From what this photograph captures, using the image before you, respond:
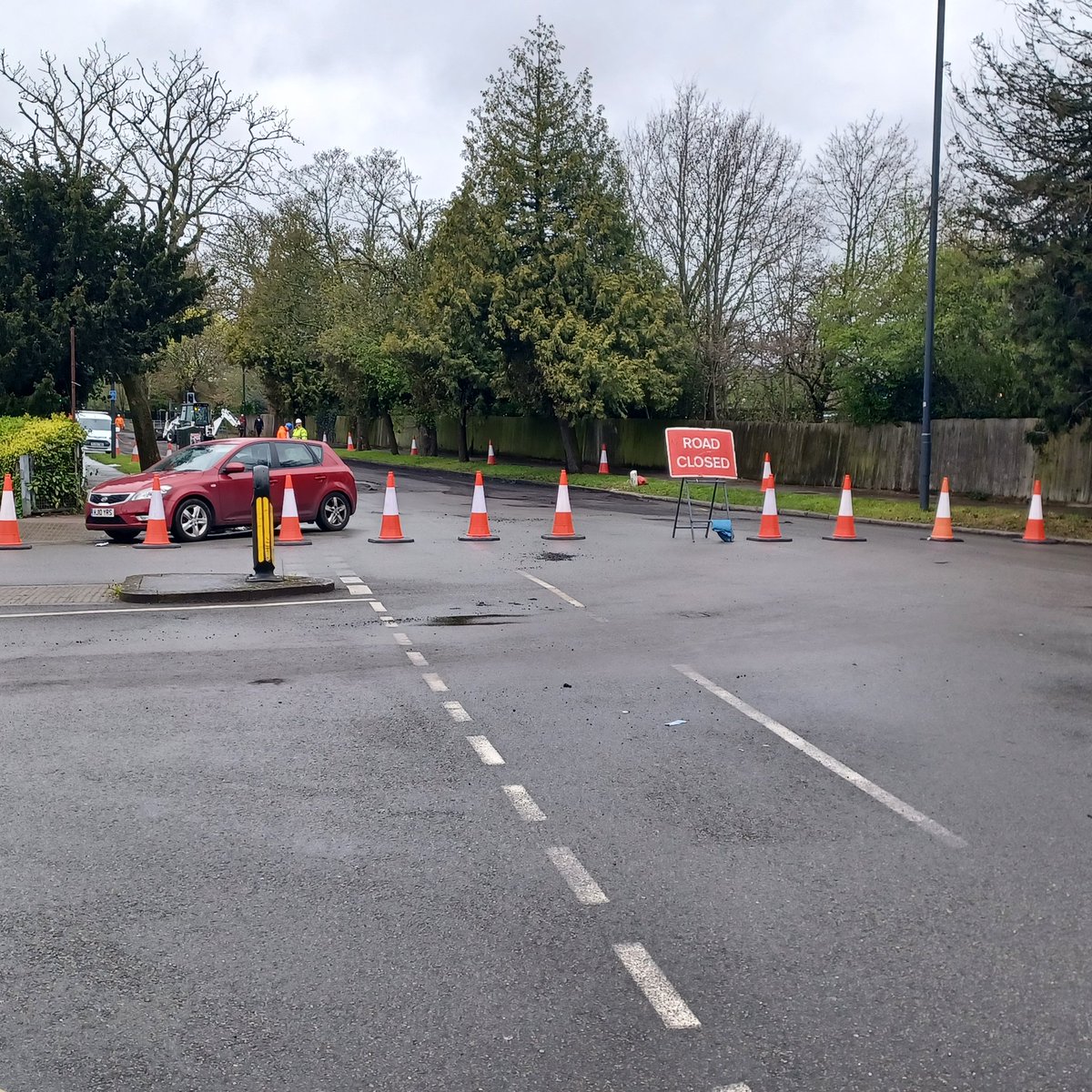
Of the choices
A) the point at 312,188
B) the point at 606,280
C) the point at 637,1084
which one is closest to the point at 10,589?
the point at 637,1084

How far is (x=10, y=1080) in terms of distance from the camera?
3.15 metres

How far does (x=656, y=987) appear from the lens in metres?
3.66

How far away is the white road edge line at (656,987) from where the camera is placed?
3.47 metres

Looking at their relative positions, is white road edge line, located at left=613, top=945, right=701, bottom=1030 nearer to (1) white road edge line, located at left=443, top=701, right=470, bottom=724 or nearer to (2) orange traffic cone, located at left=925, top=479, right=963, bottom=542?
(1) white road edge line, located at left=443, top=701, right=470, bottom=724

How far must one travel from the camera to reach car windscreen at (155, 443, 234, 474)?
17.5 metres

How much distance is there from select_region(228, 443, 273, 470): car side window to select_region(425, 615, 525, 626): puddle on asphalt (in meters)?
7.88

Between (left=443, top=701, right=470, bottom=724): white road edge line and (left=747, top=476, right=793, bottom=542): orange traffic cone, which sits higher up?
(left=747, top=476, right=793, bottom=542): orange traffic cone

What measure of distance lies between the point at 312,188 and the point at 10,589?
43651 mm

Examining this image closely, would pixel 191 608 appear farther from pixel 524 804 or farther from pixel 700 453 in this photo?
pixel 700 453

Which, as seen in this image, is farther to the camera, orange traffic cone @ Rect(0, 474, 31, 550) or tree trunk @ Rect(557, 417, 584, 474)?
tree trunk @ Rect(557, 417, 584, 474)

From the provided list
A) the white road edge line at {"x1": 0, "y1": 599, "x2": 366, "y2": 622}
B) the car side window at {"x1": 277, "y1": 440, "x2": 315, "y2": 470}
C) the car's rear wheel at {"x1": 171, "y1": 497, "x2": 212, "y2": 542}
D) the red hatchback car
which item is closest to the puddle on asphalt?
the white road edge line at {"x1": 0, "y1": 599, "x2": 366, "y2": 622}

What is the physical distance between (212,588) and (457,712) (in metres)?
5.26

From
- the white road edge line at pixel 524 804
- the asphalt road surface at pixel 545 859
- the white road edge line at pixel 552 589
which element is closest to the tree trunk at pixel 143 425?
the white road edge line at pixel 552 589

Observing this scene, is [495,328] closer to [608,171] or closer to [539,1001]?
[608,171]
